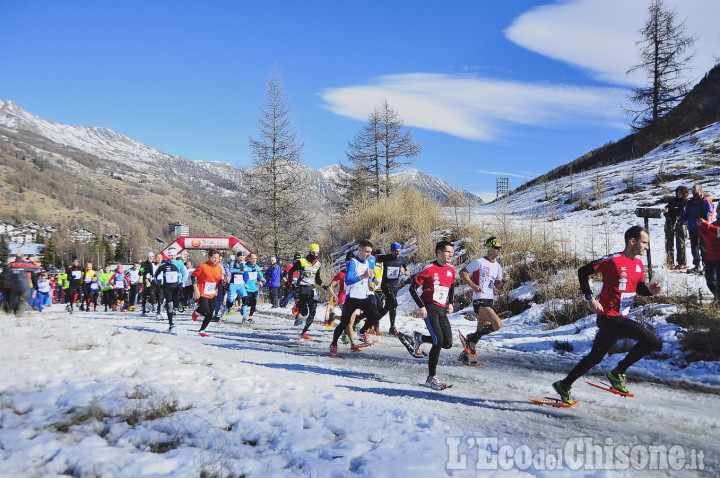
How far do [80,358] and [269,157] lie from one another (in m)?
25.0

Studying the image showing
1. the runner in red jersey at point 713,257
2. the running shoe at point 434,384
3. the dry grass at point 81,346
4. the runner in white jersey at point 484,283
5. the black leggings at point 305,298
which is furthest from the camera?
the black leggings at point 305,298

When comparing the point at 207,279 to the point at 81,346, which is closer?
the point at 81,346

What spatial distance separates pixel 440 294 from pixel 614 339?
7.70 feet

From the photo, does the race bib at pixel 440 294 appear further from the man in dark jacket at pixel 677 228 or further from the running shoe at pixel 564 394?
the man in dark jacket at pixel 677 228

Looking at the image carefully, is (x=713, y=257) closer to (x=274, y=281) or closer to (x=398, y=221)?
(x=398, y=221)

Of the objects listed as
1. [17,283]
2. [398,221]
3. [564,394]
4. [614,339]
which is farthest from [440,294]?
[398,221]

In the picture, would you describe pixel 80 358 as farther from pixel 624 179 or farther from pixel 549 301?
pixel 624 179

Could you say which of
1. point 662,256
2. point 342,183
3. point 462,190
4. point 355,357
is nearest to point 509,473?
point 355,357

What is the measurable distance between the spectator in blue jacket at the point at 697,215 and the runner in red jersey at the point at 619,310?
22.3 feet

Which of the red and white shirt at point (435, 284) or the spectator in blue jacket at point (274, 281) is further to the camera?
the spectator in blue jacket at point (274, 281)

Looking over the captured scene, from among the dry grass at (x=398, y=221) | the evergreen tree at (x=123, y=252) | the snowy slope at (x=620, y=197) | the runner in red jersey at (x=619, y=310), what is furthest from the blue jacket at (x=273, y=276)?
the evergreen tree at (x=123, y=252)

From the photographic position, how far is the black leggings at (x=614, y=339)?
17.7 feet

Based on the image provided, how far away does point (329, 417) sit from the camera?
505cm

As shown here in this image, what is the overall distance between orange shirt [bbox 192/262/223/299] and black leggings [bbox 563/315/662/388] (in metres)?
8.80
